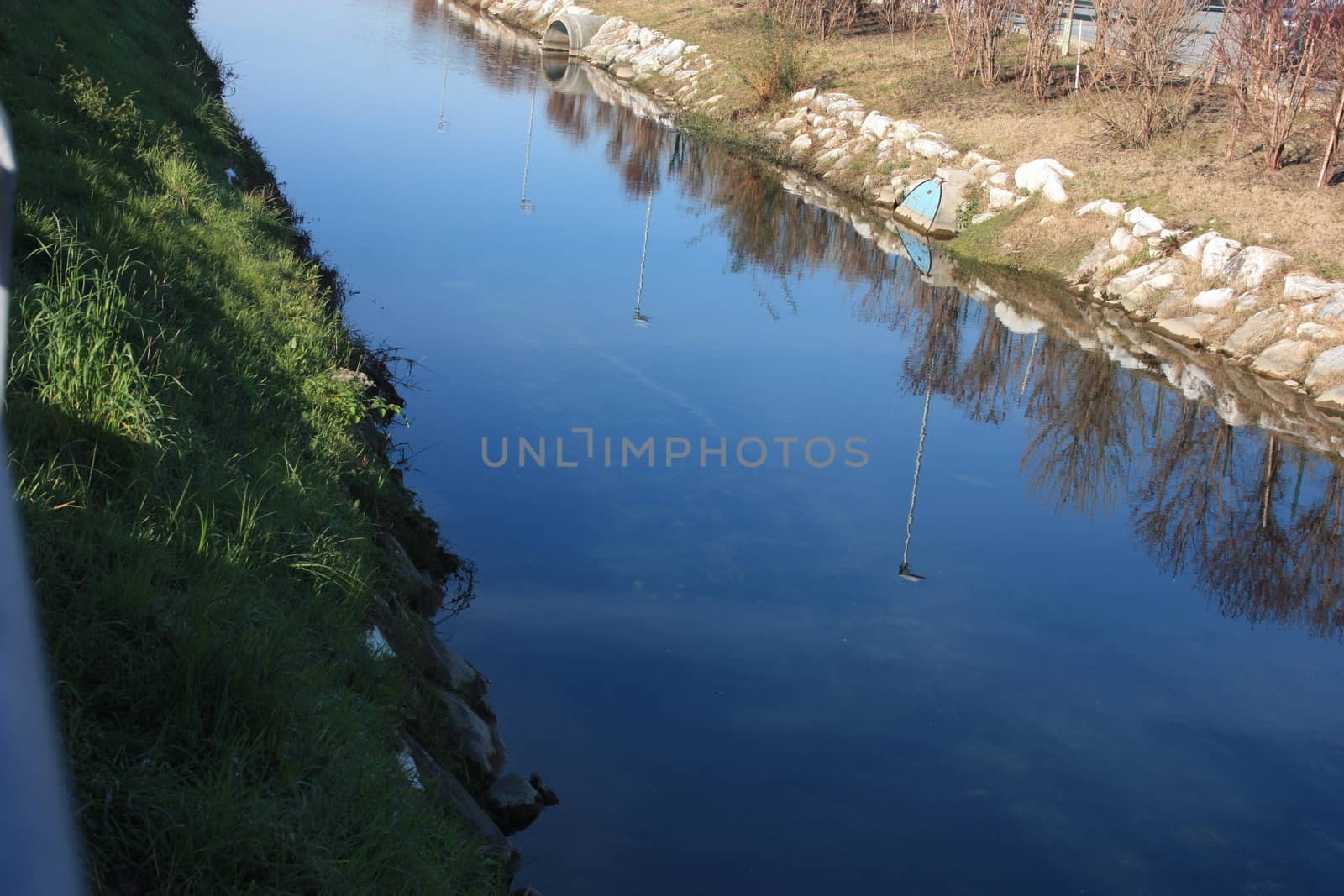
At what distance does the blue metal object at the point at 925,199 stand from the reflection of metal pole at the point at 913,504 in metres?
8.02

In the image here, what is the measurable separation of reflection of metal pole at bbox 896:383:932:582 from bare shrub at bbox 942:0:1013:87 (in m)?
14.7

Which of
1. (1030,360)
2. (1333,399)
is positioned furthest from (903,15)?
(1333,399)

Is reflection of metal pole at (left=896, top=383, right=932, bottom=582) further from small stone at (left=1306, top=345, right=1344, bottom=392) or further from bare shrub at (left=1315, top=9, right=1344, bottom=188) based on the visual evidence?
bare shrub at (left=1315, top=9, right=1344, bottom=188)

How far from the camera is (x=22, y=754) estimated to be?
2662 mm

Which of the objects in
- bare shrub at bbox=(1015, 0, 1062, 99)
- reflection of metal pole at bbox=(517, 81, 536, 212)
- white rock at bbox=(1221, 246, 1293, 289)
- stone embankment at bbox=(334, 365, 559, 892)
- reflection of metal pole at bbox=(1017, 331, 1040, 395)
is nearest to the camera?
stone embankment at bbox=(334, 365, 559, 892)

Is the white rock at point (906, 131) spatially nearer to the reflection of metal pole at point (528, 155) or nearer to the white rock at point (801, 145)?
the white rock at point (801, 145)

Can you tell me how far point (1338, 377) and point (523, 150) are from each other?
16.2 meters

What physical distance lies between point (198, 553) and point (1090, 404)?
1050cm

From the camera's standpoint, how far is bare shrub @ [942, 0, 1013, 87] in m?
25.8

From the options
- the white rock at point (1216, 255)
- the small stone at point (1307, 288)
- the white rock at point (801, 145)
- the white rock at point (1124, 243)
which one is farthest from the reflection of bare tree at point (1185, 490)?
the white rock at point (801, 145)

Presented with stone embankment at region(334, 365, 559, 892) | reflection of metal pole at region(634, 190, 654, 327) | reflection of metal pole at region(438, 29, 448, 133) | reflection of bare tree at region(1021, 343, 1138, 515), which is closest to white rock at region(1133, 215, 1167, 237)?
reflection of bare tree at region(1021, 343, 1138, 515)

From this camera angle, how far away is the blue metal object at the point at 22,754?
7.38 feet

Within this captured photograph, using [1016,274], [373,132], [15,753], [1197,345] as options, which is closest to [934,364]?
[1197,345]

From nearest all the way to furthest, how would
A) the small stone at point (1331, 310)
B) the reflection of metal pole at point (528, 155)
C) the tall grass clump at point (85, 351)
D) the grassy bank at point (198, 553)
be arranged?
the grassy bank at point (198, 553) → the tall grass clump at point (85, 351) → the small stone at point (1331, 310) → the reflection of metal pole at point (528, 155)
